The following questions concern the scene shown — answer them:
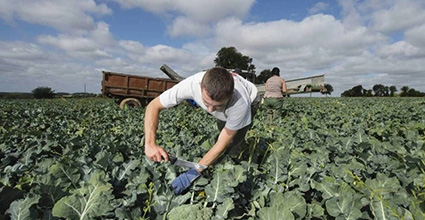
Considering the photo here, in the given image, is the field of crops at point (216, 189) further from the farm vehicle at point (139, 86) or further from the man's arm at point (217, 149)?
the farm vehicle at point (139, 86)

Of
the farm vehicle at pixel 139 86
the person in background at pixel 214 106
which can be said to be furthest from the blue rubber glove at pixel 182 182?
the farm vehicle at pixel 139 86

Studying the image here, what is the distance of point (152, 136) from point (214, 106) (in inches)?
28.8

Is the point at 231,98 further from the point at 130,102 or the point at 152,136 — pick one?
the point at 130,102

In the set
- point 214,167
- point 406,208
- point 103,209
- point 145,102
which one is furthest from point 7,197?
point 145,102

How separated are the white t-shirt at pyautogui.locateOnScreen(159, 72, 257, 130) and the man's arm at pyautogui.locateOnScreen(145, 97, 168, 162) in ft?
0.38

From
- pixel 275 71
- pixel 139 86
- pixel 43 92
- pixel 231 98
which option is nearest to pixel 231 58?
pixel 43 92

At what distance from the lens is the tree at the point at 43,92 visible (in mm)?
45094

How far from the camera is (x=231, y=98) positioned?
2740 millimetres

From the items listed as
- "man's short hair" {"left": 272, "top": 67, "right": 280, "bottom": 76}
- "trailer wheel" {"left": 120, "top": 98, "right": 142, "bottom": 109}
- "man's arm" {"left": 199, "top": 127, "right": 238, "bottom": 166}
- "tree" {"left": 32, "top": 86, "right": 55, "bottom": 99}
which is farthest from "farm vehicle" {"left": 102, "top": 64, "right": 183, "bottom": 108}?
"tree" {"left": 32, "top": 86, "right": 55, "bottom": 99}

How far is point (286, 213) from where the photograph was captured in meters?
1.55

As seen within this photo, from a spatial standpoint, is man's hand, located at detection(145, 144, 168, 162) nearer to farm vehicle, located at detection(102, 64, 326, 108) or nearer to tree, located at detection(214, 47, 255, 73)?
farm vehicle, located at detection(102, 64, 326, 108)

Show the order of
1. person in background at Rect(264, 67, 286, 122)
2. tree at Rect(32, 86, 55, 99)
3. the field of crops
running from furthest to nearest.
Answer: tree at Rect(32, 86, 55, 99) < person in background at Rect(264, 67, 286, 122) < the field of crops

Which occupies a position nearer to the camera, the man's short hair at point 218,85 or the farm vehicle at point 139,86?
the man's short hair at point 218,85

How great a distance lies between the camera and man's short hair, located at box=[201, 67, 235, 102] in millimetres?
2348
